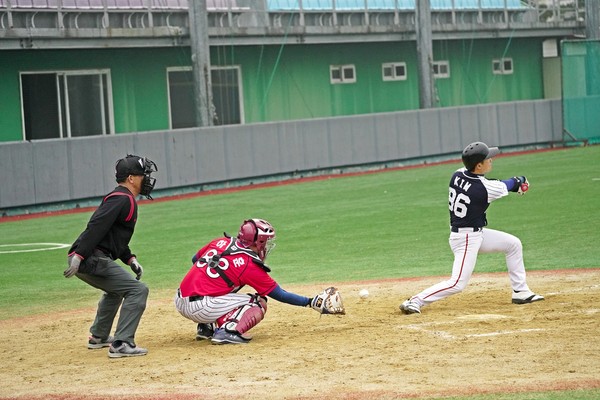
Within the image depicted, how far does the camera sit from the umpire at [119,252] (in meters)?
8.70

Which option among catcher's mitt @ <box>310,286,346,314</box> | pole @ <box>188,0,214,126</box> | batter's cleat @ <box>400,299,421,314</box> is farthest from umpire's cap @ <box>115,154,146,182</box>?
pole @ <box>188,0,214,126</box>

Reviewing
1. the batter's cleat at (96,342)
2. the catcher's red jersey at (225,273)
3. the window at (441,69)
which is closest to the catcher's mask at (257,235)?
the catcher's red jersey at (225,273)

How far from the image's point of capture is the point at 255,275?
29.2 feet

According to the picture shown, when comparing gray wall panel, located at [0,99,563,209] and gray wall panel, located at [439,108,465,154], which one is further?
gray wall panel, located at [439,108,465,154]

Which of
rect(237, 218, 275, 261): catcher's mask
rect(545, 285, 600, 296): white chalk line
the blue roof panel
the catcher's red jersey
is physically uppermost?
the blue roof panel

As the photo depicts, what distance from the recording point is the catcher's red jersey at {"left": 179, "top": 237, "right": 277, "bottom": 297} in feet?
29.2

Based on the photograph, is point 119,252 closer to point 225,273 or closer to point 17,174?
point 225,273

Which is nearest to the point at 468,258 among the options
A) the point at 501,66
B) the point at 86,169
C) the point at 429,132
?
the point at 86,169

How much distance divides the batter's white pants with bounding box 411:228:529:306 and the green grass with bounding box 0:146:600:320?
105 inches

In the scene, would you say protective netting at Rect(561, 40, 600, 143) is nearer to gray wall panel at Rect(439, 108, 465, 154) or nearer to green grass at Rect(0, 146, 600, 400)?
gray wall panel at Rect(439, 108, 465, 154)

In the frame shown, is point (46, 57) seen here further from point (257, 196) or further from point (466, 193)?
point (466, 193)

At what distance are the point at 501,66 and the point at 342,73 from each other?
8276 millimetres

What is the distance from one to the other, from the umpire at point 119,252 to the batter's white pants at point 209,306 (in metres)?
0.38

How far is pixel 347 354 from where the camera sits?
830cm
